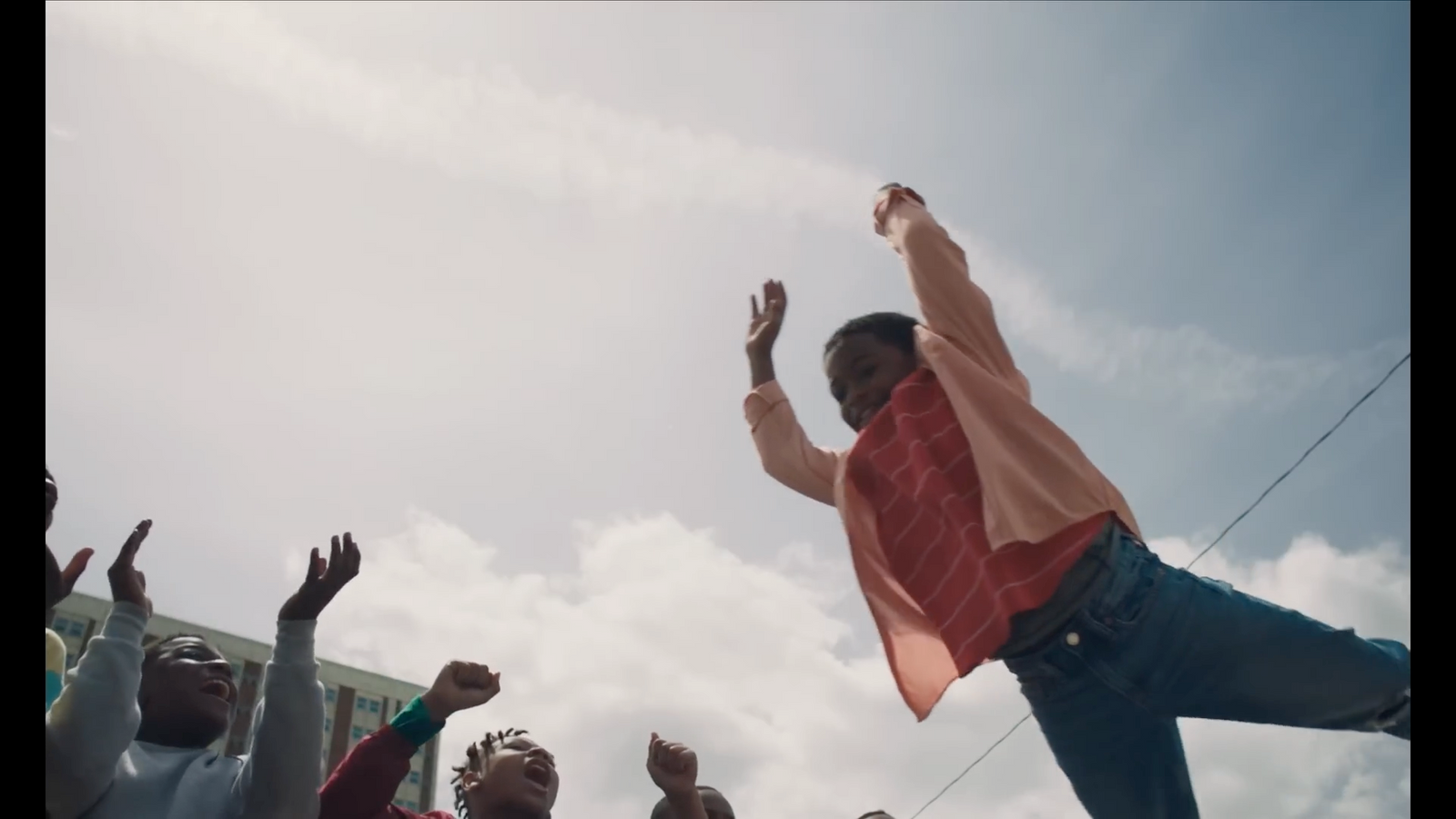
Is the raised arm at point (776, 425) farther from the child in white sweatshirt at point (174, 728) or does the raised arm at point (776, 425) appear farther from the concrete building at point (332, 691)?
the concrete building at point (332, 691)

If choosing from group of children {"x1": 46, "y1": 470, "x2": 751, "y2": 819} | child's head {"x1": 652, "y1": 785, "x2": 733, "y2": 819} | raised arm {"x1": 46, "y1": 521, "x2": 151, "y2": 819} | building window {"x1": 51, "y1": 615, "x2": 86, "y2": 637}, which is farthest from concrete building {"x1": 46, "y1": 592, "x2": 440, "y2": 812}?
raised arm {"x1": 46, "y1": 521, "x2": 151, "y2": 819}

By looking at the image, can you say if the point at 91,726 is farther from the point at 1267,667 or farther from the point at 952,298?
the point at 1267,667

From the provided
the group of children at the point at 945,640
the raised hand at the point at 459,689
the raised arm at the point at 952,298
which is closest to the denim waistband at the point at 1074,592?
the group of children at the point at 945,640

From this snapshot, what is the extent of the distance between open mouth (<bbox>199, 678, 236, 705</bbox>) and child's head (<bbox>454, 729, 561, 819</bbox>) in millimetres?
846

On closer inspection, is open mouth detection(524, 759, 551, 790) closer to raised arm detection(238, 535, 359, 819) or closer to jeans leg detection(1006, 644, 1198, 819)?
raised arm detection(238, 535, 359, 819)

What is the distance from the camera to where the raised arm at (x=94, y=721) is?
229 centimetres

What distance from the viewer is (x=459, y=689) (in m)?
3.03

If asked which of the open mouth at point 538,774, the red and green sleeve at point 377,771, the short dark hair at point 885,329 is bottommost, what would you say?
the red and green sleeve at point 377,771

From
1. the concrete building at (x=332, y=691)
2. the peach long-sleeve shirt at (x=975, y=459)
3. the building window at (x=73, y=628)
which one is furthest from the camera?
the building window at (x=73, y=628)

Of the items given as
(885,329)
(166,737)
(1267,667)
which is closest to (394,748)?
(166,737)

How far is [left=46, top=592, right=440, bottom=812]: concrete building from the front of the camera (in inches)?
1297

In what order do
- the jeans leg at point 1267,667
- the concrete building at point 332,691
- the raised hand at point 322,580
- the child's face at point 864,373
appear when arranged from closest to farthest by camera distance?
the jeans leg at point 1267,667 < the raised hand at point 322,580 < the child's face at point 864,373 < the concrete building at point 332,691
